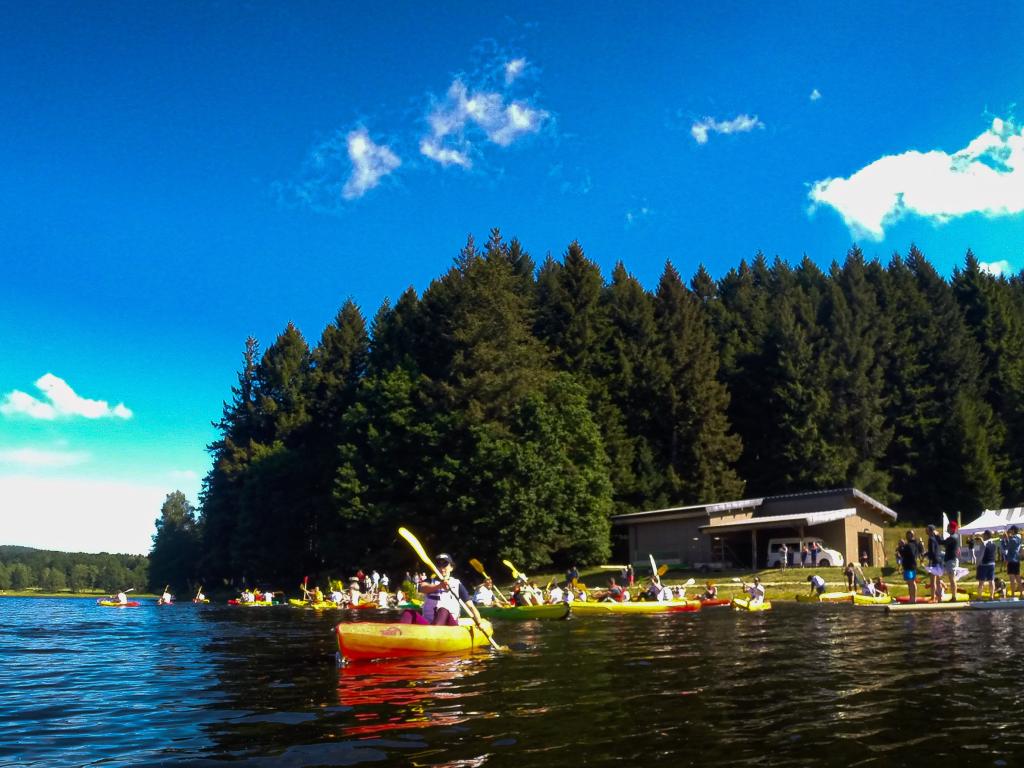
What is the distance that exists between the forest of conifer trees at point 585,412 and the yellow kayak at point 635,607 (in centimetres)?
1942

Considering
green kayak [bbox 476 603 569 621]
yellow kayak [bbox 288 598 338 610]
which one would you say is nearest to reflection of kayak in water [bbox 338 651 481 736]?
green kayak [bbox 476 603 569 621]

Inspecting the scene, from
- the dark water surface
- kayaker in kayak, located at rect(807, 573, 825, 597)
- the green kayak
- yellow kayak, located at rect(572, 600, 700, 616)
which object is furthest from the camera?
kayaker in kayak, located at rect(807, 573, 825, 597)

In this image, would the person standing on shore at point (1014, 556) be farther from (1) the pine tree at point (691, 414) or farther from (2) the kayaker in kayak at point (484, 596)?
(1) the pine tree at point (691, 414)

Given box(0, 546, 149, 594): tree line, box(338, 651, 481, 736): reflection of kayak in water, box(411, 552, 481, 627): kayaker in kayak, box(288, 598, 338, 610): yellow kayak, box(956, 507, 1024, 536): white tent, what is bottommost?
box(0, 546, 149, 594): tree line

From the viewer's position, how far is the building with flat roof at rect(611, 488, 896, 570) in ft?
157

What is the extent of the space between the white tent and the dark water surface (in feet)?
96.9

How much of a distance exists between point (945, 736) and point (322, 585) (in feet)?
199

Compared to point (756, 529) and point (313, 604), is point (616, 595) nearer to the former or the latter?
point (313, 604)

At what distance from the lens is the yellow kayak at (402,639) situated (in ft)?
46.2

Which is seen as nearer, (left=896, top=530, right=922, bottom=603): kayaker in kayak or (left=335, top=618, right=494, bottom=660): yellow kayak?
(left=335, top=618, right=494, bottom=660): yellow kayak

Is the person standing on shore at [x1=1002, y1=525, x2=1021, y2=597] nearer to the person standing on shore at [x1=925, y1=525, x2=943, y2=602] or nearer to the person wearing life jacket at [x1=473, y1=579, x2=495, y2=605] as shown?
the person standing on shore at [x1=925, y1=525, x2=943, y2=602]

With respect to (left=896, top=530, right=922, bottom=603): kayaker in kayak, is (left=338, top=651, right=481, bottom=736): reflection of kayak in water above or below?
below

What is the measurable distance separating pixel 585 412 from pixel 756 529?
545 inches

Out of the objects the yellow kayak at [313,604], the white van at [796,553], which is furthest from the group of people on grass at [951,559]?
the yellow kayak at [313,604]
